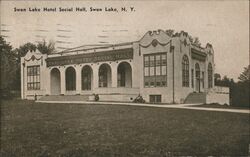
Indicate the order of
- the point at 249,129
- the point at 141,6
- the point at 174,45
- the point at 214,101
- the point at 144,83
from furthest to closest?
1. the point at 214,101
2. the point at 174,45
3. the point at 144,83
4. the point at 249,129
5. the point at 141,6

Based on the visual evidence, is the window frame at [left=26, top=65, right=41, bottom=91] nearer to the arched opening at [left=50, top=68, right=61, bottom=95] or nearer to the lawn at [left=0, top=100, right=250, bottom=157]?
the arched opening at [left=50, top=68, right=61, bottom=95]

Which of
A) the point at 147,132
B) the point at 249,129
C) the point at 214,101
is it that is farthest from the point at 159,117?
the point at 214,101

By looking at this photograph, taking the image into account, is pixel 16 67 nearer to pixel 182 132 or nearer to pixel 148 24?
pixel 148 24

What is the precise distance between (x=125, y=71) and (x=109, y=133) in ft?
12.5

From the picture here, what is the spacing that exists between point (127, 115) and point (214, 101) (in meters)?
8.10

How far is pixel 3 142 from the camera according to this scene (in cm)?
779

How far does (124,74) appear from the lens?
12.0 m

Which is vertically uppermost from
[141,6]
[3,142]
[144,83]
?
[141,6]

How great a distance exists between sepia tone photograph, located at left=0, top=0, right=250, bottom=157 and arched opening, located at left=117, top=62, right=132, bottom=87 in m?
0.04

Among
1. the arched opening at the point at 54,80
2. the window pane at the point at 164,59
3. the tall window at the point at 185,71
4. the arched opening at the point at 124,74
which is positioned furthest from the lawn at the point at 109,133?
the window pane at the point at 164,59

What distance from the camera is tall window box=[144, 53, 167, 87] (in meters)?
13.1

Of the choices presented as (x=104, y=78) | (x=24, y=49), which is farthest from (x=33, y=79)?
(x=104, y=78)

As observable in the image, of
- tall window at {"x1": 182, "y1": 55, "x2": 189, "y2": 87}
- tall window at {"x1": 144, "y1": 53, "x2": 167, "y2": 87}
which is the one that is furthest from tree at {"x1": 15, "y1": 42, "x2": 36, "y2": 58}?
tall window at {"x1": 182, "y1": 55, "x2": 189, "y2": 87}

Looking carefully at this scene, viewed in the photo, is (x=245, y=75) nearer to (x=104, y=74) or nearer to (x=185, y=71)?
(x=185, y=71)
